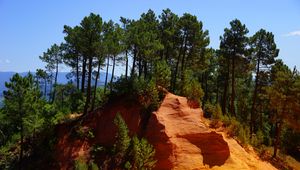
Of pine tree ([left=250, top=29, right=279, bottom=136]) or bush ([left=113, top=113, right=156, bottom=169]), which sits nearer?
bush ([left=113, top=113, right=156, bottom=169])

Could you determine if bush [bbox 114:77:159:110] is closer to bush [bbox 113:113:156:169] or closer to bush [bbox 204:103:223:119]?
bush [bbox 113:113:156:169]

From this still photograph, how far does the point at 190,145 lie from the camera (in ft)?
98.6

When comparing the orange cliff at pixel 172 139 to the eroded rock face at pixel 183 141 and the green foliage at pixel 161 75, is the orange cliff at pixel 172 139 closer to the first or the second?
the eroded rock face at pixel 183 141

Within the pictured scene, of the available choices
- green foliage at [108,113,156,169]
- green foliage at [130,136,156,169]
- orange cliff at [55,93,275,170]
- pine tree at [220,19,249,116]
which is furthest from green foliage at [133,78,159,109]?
pine tree at [220,19,249,116]

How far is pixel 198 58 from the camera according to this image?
5084cm

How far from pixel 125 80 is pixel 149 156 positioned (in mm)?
10137

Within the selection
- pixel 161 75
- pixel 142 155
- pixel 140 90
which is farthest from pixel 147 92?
pixel 142 155

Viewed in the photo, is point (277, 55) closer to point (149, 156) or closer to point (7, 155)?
point (149, 156)

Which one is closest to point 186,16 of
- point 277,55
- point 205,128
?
point 277,55

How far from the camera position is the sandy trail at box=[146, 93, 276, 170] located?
A: 94.7 ft

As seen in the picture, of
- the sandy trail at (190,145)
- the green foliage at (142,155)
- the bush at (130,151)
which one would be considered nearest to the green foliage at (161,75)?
the sandy trail at (190,145)

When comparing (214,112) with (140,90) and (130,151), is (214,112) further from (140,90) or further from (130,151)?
(130,151)

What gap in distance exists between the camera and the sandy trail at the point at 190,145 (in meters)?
28.9

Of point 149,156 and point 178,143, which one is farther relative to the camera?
point 178,143
